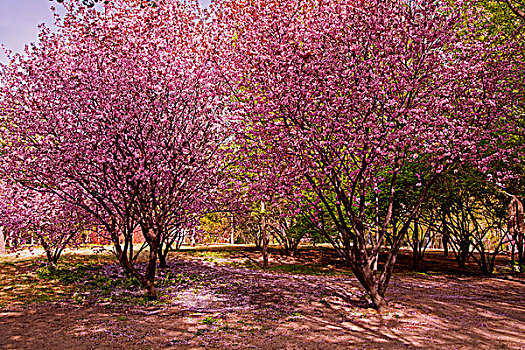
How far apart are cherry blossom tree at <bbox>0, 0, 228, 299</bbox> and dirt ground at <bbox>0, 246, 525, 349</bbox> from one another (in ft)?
6.28

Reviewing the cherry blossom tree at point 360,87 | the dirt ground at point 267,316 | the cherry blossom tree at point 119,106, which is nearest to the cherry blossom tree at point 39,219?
the dirt ground at point 267,316

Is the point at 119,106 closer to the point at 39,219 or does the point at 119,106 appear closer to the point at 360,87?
the point at 360,87

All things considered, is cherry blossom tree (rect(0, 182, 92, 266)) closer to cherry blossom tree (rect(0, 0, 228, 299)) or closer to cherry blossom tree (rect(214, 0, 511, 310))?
cherry blossom tree (rect(0, 0, 228, 299))

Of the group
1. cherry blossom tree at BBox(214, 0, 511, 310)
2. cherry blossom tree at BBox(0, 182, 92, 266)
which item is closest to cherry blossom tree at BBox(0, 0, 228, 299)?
cherry blossom tree at BBox(214, 0, 511, 310)

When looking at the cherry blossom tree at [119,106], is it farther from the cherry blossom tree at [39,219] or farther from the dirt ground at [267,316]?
the cherry blossom tree at [39,219]

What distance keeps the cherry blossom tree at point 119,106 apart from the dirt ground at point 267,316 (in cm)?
191

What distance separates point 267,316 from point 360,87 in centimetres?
591

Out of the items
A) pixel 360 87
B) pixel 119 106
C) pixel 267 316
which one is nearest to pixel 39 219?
pixel 119 106

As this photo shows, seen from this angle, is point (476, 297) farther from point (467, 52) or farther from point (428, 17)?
point (428, 17)

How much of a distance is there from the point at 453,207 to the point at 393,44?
39.3 ft

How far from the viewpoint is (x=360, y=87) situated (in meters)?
8.40

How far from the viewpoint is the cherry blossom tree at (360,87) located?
8.46 metres

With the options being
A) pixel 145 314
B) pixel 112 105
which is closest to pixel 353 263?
pixel 145 314

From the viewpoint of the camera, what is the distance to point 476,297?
11289 millimetres
